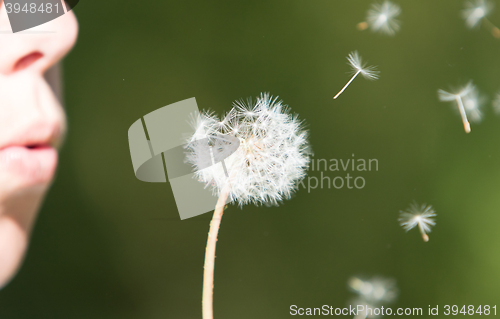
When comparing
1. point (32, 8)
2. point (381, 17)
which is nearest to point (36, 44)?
point (32, 8)

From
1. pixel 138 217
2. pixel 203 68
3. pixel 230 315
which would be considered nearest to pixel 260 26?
pixel 203 68

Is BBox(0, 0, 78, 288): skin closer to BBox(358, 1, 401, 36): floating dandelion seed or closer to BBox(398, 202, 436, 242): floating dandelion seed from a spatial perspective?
BBox(358, 1, 401, 36): floating dandelion seed

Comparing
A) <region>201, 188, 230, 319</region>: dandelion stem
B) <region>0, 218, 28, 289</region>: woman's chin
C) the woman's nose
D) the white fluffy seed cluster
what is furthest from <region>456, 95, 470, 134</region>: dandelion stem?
<region>0, 218, 28, 289</region>: woman's chin

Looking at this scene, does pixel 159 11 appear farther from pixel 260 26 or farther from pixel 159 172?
pixel 159 172

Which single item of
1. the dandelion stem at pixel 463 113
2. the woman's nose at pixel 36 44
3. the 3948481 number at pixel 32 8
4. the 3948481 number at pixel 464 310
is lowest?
the 3948481 number at pixel 464 310

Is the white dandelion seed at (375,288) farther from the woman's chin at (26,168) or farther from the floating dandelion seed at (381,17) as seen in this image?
the woman's chin at (26,168)

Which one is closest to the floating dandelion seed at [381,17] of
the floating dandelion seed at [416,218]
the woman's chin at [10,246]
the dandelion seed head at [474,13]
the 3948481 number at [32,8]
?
the dandelion seed head at [474,13]
